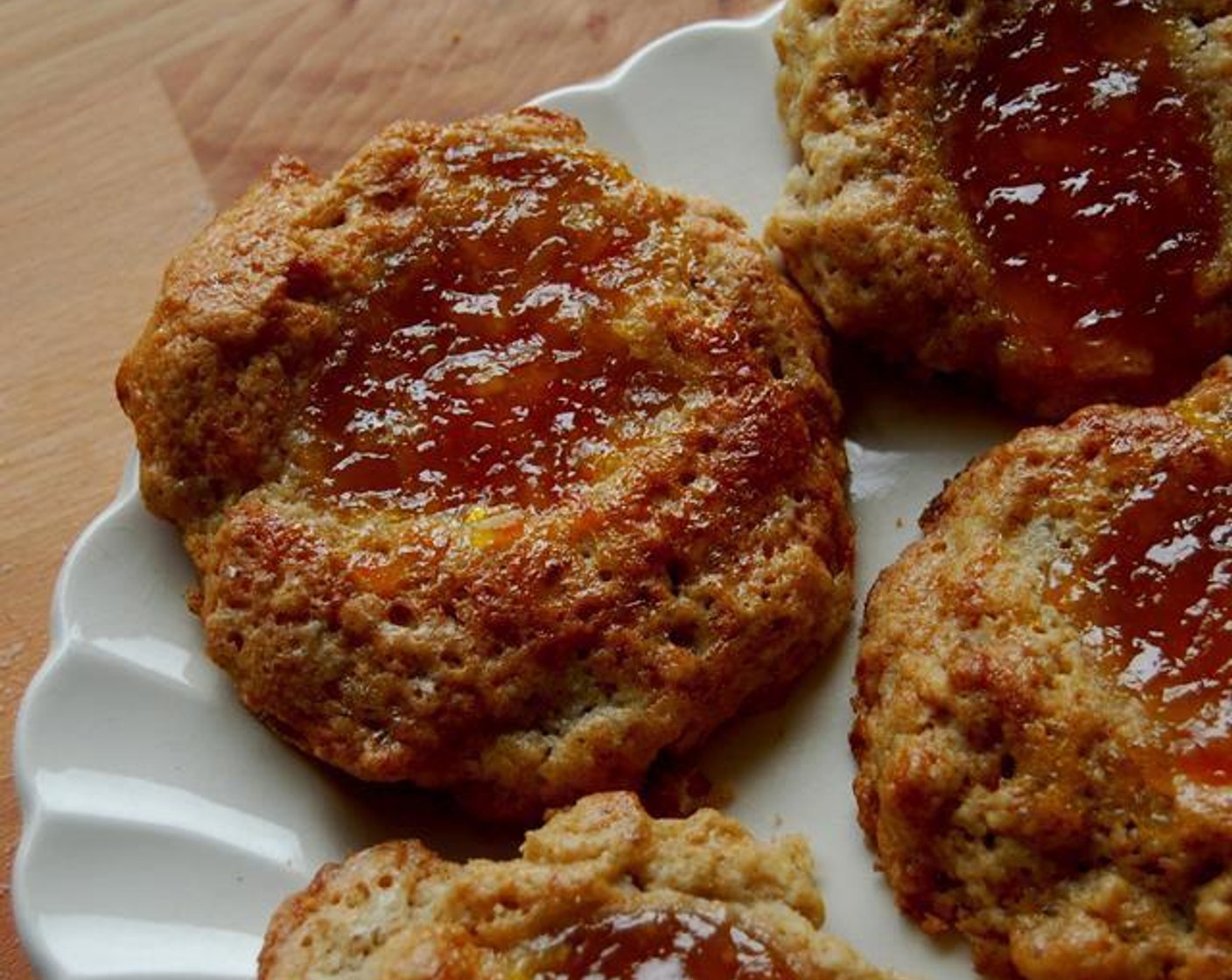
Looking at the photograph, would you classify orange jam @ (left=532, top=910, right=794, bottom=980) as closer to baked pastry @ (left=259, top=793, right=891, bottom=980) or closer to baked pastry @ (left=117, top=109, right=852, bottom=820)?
baked pastry @ (left=259, top=793, right=891, bottom=980)

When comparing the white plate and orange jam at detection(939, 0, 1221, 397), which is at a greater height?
orange jam at detection(939, 0, 1221, 397)

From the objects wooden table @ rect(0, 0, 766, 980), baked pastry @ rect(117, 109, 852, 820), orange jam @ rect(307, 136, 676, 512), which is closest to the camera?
baked pastry @ rect(117, 109, 852, 820)

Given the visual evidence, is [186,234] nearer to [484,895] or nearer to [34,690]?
[34,690]

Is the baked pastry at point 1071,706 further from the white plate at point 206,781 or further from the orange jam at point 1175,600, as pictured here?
the white plate at point 206,781

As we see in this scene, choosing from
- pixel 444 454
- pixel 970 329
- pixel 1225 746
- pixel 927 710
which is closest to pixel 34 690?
pixel 444 454

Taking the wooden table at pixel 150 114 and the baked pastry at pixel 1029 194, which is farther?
the wooden table at pixel 150 114

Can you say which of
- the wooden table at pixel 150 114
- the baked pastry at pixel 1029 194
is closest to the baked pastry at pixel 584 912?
the baked pastry at pixel 1029 194

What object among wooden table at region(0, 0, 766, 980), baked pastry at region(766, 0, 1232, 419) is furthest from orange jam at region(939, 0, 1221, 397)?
wooden table at region(0, 0, 766, 980)
